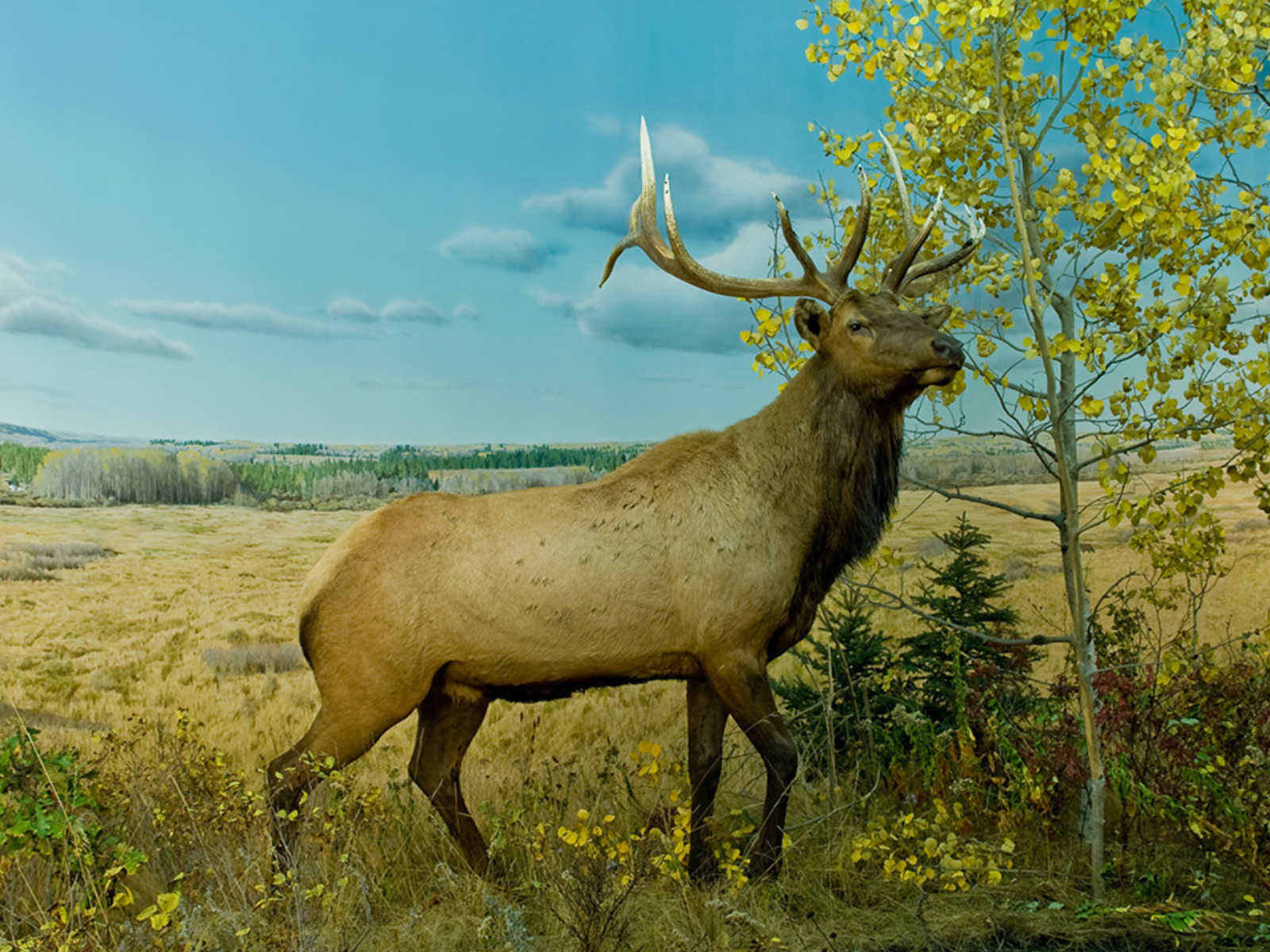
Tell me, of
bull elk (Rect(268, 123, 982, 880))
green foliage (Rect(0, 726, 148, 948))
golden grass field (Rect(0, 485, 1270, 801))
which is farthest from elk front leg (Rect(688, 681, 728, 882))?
green foliage (Rect(0, 726, 148, 948))

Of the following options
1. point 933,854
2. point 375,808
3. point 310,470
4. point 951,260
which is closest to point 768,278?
point 951,260

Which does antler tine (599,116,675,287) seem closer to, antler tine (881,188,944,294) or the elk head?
the elk head

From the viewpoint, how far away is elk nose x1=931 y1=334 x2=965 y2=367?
3.59 metres

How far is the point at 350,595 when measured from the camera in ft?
12.3

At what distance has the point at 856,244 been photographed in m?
3.93

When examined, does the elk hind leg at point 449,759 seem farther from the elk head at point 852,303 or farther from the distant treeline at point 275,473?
the distant treeline at point 275,473

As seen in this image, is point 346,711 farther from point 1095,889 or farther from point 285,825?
point 1095,889

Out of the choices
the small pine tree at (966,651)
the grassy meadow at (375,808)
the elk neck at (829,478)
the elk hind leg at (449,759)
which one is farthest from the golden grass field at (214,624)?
the elk hind leg at (449,759)

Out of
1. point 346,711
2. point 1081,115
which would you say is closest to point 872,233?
point 1081,115

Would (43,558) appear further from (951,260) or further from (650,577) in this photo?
(951,260)

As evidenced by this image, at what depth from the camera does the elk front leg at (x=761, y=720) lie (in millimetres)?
3656

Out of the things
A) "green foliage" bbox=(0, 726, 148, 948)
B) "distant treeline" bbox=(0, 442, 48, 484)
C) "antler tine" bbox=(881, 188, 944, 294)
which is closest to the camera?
"green foliage" bbox=(0, 726, 148, 948)

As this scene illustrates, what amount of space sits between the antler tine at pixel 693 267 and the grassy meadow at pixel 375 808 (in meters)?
1.95

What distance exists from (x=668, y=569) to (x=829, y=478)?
789 mm
